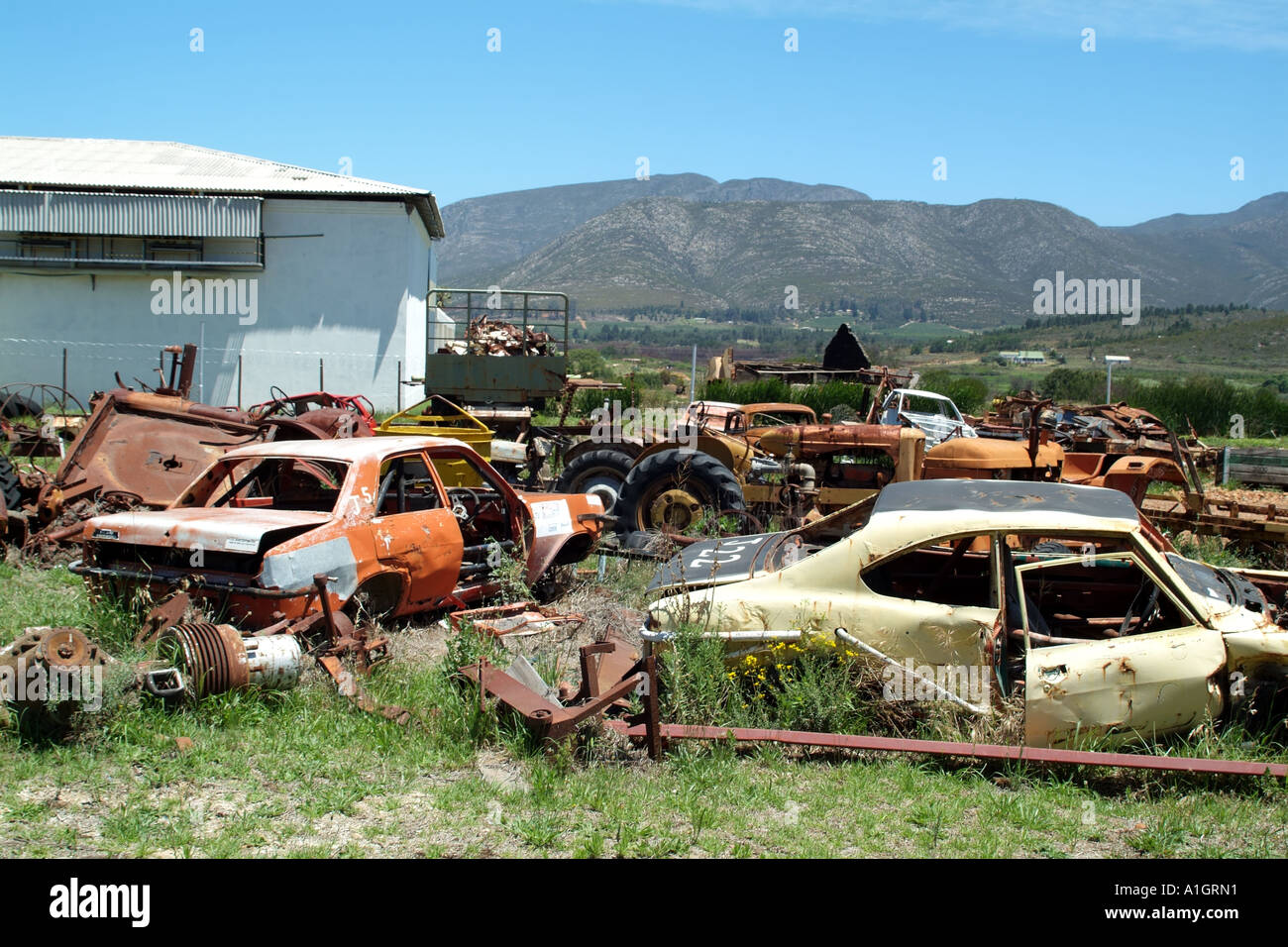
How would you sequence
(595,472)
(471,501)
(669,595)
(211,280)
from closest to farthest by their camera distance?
1. (669,595)
2. (471,501)
3. (595,472)
4. (211,280)

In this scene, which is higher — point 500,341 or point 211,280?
point 211,280

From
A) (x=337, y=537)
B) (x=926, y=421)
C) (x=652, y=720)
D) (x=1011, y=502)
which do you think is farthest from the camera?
(x=926, y=421)

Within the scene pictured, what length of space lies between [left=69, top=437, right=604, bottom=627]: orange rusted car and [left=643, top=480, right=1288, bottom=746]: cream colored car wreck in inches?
68.3

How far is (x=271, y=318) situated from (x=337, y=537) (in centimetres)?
2027

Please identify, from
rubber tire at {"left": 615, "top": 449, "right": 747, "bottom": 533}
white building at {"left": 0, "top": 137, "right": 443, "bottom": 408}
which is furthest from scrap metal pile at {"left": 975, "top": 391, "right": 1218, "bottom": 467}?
white building at {"left": 0, "top": 137, "right": 443, "bottom": 408}

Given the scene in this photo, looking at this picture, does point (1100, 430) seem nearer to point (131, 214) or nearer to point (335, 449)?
point (335, 449)

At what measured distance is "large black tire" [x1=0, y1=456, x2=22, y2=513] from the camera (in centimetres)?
899

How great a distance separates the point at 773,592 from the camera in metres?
5.18

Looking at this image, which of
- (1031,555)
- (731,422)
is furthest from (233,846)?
(731,422)

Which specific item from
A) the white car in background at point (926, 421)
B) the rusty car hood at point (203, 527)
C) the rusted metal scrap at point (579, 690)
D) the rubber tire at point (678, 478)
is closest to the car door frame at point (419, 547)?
the rusty car hood at point (203, 527)

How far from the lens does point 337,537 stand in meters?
5.82

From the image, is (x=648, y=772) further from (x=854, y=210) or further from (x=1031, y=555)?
(x=854, y=210)

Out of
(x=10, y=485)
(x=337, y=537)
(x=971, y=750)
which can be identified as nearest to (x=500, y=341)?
(x=10, y=485)

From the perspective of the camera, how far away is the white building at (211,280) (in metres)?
23.5
